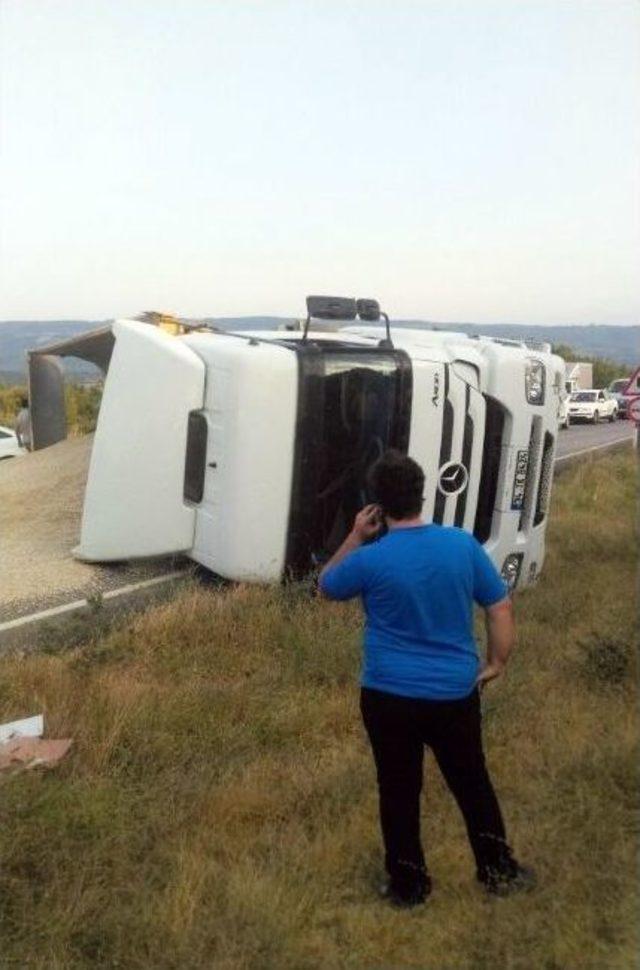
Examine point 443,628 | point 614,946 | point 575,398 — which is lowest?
point 575,398

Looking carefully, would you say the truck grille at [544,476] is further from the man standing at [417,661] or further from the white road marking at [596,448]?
the white road marking at [596,448]

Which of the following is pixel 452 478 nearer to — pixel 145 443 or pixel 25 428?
pixel 145 443

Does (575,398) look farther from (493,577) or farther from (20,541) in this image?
(493,577)

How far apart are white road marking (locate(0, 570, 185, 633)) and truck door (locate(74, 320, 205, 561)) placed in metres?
0.21

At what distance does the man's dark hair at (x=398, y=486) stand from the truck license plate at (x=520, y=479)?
372 centimetres

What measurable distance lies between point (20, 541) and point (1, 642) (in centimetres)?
211

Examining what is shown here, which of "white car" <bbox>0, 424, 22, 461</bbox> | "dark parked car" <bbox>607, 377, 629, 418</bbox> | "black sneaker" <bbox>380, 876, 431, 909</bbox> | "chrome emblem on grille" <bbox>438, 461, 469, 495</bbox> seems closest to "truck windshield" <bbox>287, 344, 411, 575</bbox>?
"chrome emblem on grille" <bbox>438, 461, 469, 495</bbox>

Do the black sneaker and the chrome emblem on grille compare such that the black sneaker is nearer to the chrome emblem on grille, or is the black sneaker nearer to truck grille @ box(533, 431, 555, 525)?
the chrome emblem on grille

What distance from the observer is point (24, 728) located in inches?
171

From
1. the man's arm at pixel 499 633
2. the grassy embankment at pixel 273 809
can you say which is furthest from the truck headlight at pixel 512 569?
the man's arm at pixel 499 633

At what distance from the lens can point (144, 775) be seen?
4.02 meters

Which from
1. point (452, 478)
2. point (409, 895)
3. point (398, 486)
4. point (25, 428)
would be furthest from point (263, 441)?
point (25, 428)

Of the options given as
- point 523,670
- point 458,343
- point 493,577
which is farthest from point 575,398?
point 493,577

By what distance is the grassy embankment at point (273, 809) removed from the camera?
2936 mm
